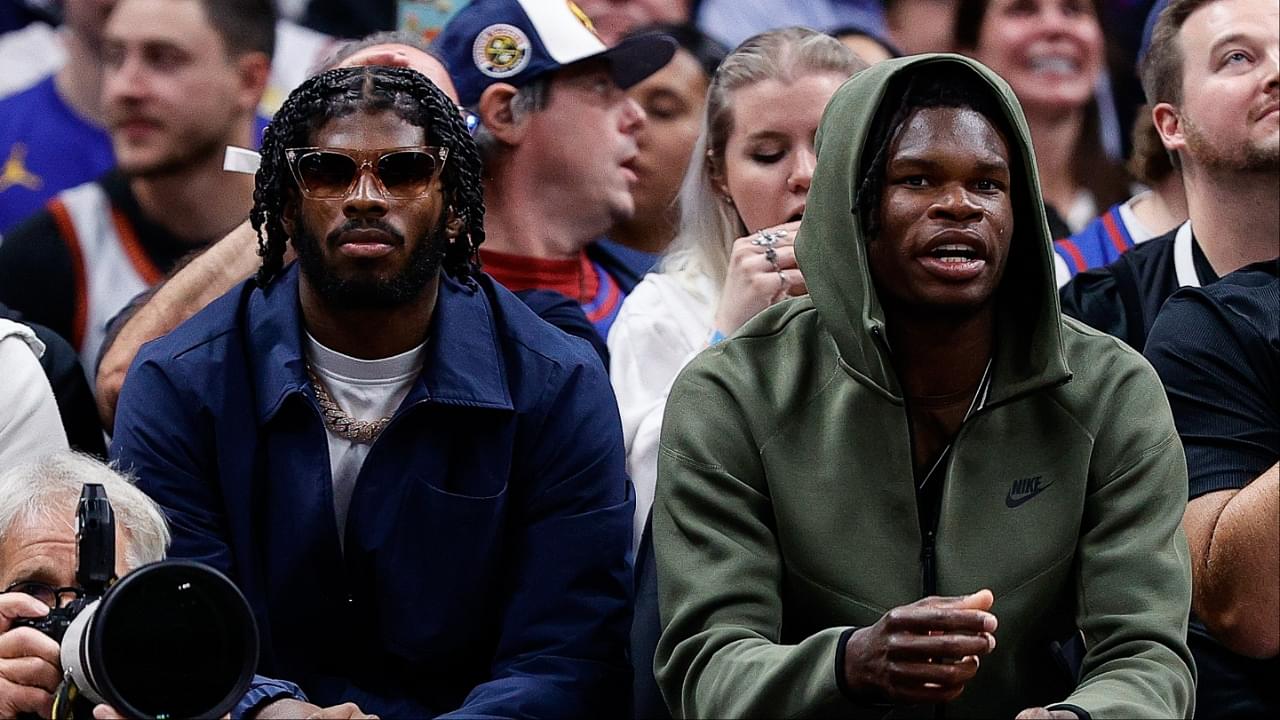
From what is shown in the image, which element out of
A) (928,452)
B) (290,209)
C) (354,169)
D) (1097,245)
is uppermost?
(354,169)

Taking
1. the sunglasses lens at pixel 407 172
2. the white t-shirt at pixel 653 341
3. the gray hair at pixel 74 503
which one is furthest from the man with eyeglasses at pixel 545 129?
the gray hair at pixel 74 503

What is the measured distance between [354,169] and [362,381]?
383mm

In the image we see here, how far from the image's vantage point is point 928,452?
3.20 meters

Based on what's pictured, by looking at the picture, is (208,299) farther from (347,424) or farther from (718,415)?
(718,415)

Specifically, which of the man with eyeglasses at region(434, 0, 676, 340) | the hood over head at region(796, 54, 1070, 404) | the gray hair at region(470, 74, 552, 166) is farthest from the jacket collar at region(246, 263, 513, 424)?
the gray hair at region(470, 74, 552, 166)

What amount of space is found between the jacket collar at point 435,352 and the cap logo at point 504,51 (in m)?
1.16

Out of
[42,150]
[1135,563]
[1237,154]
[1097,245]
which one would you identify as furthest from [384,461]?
[42,150]

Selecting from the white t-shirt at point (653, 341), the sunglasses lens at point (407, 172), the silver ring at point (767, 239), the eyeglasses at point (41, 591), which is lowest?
the white t-shirt at point (653, 341)

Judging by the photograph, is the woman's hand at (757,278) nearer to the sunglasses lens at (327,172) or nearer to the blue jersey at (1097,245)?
the sunglasses lens at (327,172)

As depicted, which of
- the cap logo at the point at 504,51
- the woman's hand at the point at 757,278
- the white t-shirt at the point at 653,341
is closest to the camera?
the woman's hand at the point at 757,278

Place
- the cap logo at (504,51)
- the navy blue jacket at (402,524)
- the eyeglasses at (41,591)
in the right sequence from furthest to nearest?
the cap logo at (504,51) < the navy blue jacket at (402,524) < the eyeglasses at (41,591)

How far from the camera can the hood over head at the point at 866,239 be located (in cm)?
311

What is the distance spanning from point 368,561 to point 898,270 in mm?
1076

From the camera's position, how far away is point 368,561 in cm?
347
